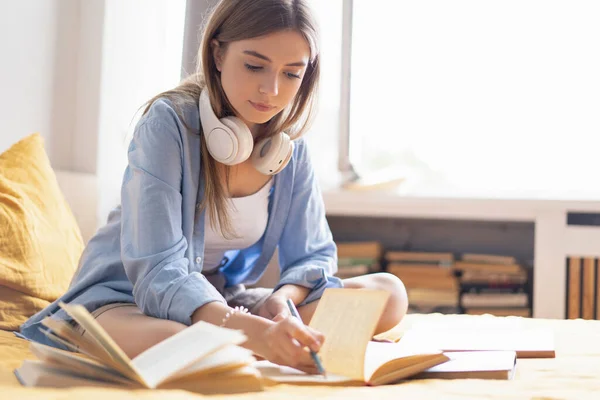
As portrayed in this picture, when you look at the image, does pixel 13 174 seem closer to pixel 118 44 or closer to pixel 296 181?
pixel 296 181

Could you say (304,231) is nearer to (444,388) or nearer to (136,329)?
(136,329)

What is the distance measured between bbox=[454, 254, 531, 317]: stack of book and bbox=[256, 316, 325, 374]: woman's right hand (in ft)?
5.72

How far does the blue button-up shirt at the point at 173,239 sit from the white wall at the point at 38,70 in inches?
24.0

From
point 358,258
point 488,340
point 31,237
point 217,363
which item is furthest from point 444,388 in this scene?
point 358,258

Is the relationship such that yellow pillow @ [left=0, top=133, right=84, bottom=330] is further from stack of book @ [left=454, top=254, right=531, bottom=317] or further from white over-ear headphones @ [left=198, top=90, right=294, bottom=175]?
stack of book @ [left=454, top=254, right=531, bottom=317]

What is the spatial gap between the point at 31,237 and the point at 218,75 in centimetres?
45

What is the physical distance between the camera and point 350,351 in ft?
3.23

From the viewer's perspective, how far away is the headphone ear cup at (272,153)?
1431mm

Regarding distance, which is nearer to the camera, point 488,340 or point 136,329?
point 136,329

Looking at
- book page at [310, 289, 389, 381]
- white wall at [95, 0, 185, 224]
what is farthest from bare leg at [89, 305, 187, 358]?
white wall at [95, 0, 185, 224]

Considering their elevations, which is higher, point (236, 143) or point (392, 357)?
point (236, 143)

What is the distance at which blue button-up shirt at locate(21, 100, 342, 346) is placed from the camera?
1.22 meters

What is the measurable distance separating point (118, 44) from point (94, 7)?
0.13 metres

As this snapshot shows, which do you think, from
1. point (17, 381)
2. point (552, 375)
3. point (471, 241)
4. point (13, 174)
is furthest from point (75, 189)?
point (471, 241)
